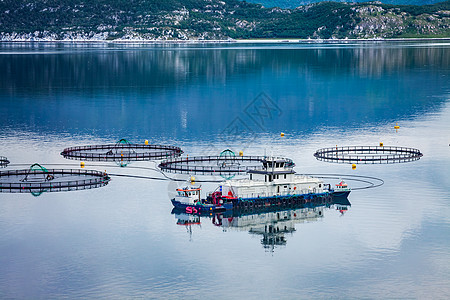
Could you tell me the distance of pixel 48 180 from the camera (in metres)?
131

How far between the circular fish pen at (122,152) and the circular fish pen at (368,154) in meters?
30.8

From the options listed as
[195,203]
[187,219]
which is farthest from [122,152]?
[187,219]

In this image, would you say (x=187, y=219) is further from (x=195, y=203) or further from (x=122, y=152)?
(x=122, y=152)

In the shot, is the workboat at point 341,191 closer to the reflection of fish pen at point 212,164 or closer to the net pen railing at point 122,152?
the reflection of fish pen at point 212,164

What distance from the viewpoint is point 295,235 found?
9994 centimetres

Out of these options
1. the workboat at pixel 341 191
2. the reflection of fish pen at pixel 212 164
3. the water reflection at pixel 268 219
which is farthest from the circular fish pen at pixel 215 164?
the water reflection at pixel 268 219

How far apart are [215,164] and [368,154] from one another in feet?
115

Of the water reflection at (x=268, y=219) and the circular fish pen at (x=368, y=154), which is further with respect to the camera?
the circular fish pen at (x=368, y=154)

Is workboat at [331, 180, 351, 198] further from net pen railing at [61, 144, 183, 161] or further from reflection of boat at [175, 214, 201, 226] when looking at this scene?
net pen railing at [61, 144, 183, 161]

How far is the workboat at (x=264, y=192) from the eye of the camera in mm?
111312

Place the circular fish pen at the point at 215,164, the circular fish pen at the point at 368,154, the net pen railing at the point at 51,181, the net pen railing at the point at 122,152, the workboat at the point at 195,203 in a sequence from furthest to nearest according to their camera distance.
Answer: the net pen railing at the point at 122,152, the circular fish pen at the point at 368,154, the circular fish pen at the point at 215,164, the net pen railing at the point at 51,181, the workboat at the point at 195,203

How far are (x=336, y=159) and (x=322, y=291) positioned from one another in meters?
73.6

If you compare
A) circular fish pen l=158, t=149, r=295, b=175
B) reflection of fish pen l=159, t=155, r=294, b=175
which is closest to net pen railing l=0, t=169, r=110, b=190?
circular fish pen l=158, t=149, r=295, b=175

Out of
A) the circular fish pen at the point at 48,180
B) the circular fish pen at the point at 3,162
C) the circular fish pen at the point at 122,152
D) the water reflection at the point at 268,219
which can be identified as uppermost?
the circular fish pen at the point at 122,152
